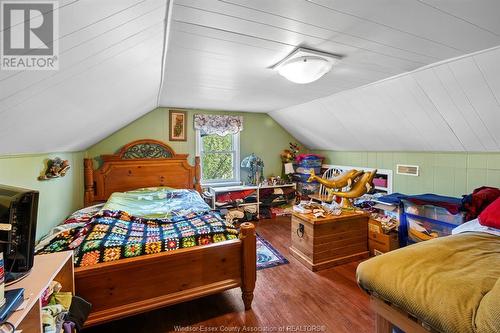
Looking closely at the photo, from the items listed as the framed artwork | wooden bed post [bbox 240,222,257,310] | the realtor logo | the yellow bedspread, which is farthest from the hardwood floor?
the framed artwork

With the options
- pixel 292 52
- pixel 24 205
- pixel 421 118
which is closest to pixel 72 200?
pixel 24 205

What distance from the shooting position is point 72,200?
301 centimetres

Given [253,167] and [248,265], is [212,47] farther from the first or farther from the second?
[253,167]

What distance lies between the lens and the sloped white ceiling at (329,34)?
1211mm

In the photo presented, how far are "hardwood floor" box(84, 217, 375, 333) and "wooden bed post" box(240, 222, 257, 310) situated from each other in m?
0.13

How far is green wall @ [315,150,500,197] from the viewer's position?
2.42 m

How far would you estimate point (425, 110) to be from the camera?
2.44 meters

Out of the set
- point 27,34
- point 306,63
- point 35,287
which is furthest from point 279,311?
point 27,34

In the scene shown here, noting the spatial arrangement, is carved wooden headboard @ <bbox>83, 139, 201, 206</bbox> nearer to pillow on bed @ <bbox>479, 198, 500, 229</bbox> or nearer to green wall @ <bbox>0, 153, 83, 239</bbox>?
green wall @ <bbox>0, 153, 83, 239</bbox>

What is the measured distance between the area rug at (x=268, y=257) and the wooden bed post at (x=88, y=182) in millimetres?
2478

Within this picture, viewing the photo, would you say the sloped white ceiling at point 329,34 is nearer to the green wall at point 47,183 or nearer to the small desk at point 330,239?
the green wall at point 47,183

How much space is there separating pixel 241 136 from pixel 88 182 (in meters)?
2.57

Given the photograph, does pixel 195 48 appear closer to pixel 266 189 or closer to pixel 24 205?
pixel 24 205

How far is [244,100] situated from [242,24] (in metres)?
2.13
